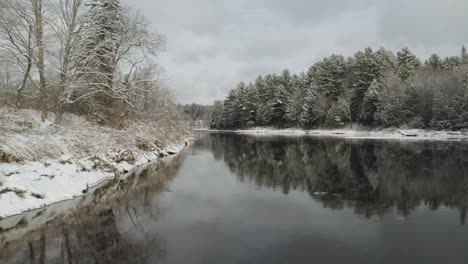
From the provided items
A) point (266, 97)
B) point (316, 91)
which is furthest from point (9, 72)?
point (266, 97)

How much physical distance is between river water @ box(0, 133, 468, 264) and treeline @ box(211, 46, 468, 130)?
3547 cm

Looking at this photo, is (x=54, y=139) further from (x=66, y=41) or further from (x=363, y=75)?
(x=363, y=75)

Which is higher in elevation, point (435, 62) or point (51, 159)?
point (435, 62)

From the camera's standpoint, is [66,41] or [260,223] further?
[66,41]

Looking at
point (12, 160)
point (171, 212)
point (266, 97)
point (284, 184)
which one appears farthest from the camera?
point (266, 97)

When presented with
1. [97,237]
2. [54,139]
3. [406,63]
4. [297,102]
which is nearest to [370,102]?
[406,63]

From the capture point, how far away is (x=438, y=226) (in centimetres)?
846

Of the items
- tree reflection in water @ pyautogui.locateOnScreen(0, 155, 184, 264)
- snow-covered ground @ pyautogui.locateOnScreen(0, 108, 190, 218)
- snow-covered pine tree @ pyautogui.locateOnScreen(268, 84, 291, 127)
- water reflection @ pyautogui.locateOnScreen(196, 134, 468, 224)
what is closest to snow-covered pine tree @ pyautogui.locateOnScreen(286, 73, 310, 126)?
snow-covered pine tree @ pyautogui.locateOnScreen(268, 84, 291, 127)

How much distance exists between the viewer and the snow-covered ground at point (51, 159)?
35.7 ft

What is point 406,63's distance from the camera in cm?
6150

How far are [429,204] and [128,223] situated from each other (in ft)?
31.0

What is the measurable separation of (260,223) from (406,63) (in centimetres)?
6296

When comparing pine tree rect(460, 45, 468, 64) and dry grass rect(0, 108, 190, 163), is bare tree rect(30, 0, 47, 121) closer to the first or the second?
dry grass rect(0, 108, 190, 163)

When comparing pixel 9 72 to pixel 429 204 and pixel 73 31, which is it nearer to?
pixel 73 31
